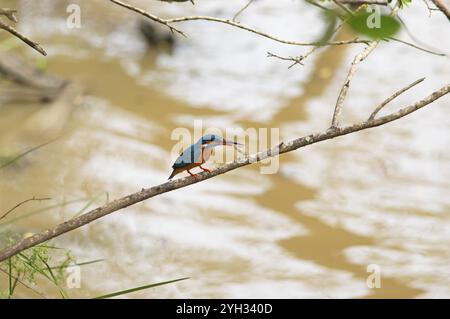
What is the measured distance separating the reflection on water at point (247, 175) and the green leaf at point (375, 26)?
2401 millimetres

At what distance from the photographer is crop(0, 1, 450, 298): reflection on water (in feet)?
10.2

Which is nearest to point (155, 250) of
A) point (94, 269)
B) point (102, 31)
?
point (94, 269)

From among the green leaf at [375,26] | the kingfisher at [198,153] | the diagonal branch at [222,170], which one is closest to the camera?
the green leaf at [375,26]

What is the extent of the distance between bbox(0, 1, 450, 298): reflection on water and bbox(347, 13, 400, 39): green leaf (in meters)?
2.40

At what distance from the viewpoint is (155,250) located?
10.6ft

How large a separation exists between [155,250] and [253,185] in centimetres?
77

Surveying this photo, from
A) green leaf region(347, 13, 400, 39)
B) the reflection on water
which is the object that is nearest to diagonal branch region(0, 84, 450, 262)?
green leaf region(347, 13, 400, 39)

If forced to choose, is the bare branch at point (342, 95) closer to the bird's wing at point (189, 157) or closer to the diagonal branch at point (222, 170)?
the diagonal branch at point (222, 170)

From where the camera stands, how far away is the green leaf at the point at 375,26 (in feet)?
1.90

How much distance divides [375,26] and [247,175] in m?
3.24

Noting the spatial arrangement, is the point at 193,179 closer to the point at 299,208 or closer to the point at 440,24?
the point at 299,208

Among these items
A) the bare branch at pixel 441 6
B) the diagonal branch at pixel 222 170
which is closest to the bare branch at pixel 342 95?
the diagonal branch at pixel 222 170

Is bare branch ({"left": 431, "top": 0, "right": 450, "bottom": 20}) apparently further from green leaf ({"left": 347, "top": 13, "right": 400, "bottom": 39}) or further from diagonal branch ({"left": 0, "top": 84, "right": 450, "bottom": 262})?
green leaf ({"left": 347, "top": 13, "right": 400, "bottom": 39})

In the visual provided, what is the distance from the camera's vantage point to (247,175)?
12.6 feet
